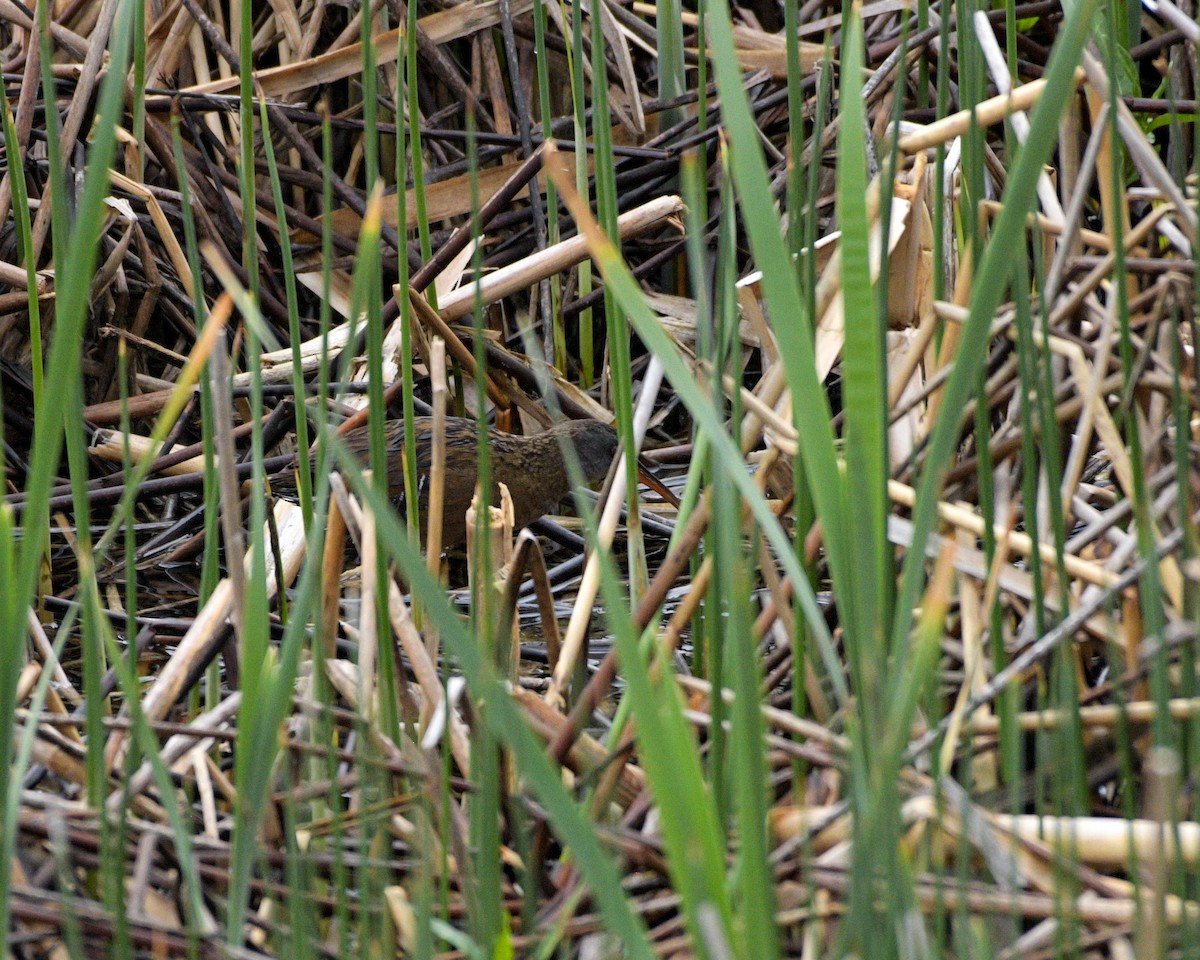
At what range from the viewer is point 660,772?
80 centimetres

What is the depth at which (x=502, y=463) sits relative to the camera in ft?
10.4

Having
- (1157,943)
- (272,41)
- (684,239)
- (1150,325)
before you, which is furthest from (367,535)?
(272,41)

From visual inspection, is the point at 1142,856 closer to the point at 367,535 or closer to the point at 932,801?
the point at 932,801

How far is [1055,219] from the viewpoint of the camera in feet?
5.62

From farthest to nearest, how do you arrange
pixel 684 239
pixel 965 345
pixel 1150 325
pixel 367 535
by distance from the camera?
pixel 684 239, pixel 367 535, pixel 1150 325, pixel 965 345

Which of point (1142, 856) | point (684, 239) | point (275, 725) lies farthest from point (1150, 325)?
point (684, 239)

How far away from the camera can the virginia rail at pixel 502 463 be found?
122 inches

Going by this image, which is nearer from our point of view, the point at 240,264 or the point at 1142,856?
the point at 1142,856

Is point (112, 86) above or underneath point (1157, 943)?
above

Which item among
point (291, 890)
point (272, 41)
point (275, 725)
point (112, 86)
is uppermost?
point (272, 41)

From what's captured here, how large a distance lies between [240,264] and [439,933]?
2488 mm

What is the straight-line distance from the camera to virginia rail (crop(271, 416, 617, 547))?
3107 millimetres

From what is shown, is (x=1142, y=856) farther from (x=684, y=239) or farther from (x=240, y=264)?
(x=240, y=264)

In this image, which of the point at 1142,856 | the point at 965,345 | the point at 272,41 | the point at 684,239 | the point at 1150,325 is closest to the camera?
the point at 965,345
